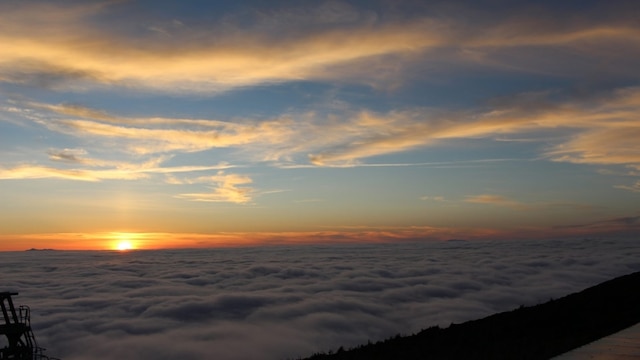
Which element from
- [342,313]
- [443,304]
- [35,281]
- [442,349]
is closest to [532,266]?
[443,304]

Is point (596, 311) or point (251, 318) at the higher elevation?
point (596, 311)

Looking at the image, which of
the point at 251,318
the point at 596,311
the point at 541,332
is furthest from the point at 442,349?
the point at 251,318

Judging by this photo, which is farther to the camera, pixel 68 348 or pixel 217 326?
pixel 217 326

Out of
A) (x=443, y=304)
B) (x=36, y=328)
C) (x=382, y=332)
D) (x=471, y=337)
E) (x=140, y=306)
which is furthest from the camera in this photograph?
(x=140, y=306)

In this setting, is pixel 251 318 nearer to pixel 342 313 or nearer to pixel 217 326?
pixel 217 326

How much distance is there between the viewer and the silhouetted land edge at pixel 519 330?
33375 mm

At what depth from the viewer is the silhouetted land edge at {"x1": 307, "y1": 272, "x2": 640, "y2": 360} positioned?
3338cm

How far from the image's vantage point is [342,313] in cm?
10062

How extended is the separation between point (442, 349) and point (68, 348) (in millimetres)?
72104

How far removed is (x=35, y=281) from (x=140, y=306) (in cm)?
8034

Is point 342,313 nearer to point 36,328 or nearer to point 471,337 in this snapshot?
point 36,328

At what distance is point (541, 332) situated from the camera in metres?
37.9

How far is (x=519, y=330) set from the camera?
40.3 metres

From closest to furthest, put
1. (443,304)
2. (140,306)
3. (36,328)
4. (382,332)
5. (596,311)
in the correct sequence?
(596,311)
(382,332)
(36,328)
(443,304)
(140,306)
